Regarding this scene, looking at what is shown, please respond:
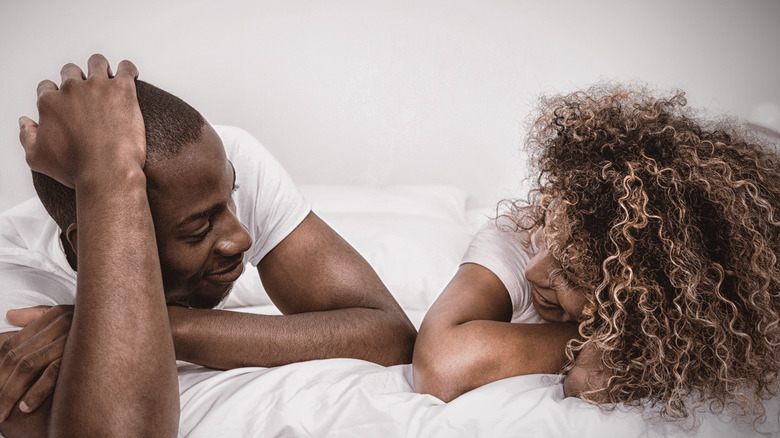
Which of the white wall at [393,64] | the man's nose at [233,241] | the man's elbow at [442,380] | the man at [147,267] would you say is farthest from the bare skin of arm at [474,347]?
the white wall at [393,64]

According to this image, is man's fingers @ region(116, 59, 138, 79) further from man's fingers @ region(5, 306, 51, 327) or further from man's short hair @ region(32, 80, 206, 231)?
man's fingers @ region(5, 306, 51, 327)

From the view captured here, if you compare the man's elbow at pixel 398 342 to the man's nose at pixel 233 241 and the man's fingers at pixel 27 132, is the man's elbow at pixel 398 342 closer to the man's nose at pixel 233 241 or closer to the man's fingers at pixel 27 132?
the man's nose at pixel 233 241

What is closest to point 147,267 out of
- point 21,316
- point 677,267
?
point 21,316

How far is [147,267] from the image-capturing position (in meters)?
0.84

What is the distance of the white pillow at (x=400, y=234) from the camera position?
1606 mm

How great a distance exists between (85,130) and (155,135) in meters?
0.11

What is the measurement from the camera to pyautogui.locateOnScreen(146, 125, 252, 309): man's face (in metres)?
0.96

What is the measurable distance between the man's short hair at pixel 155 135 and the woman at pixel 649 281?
1.71 feet

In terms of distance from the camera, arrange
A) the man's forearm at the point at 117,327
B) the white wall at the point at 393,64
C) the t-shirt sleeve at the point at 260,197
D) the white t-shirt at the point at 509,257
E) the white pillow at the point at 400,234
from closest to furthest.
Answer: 1. the man's forearm at the point at 117,327
2. the white t-shirt at the point at 509,257
3. the t-shirt sleeve at the point at 260,197
4. the white pillow at the point at 400,234
5. the white wall at the point at 393,64

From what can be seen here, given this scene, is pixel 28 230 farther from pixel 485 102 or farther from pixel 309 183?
pixel 485 102

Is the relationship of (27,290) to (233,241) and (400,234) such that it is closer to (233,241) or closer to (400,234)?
(233,241)

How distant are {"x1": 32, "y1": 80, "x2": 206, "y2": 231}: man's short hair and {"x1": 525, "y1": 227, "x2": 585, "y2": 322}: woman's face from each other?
63 cm

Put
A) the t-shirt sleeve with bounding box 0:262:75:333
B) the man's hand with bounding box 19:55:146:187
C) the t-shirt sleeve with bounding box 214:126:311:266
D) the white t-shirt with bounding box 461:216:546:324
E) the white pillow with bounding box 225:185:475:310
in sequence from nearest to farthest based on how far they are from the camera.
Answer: the man's hand with bounding box 19:55:146:187, the t-shirt sleeve with bounding box 0:262:75:333, the white t-shirt with bounding box 461:216:546:324, the t-shirt sleeve with bounding box 214:126:311:266, the white pillow with bounding box 225:185:475:310

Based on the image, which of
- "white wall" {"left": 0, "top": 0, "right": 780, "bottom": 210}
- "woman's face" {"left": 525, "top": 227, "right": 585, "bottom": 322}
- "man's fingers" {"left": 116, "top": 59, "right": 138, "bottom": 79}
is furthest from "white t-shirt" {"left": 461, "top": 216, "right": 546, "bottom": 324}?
"white wall" {"left": 0, "top": 0, "right": 780, "bottom": 210}
